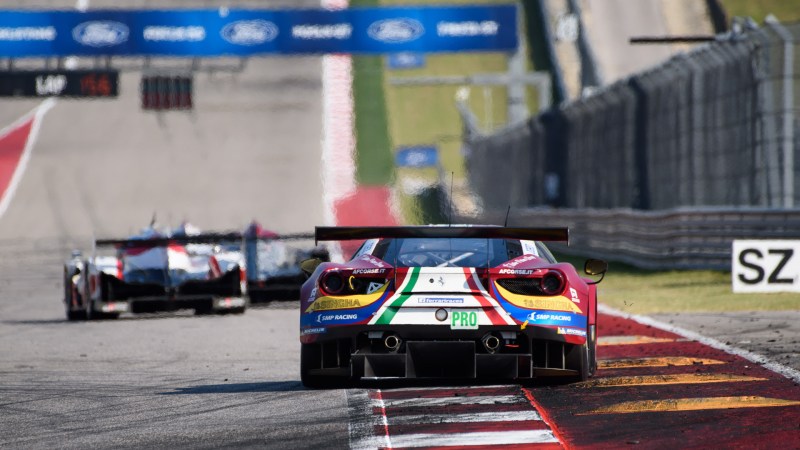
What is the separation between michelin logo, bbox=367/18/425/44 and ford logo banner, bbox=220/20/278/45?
334 centimetres

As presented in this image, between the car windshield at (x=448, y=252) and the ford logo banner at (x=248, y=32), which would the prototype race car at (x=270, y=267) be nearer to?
the car windshield at (x=448, y=252)

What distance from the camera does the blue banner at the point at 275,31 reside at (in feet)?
158

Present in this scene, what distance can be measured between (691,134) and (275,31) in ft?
82.7

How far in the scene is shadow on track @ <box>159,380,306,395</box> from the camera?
1014 centimetres

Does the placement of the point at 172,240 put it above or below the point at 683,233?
above

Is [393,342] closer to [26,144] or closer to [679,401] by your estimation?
[679,401]

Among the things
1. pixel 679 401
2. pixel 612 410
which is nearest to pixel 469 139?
pixel 679 401

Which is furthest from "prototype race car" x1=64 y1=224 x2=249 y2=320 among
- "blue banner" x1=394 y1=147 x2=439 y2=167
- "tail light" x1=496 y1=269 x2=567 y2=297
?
"blue banner" x1=394 y1=147 x2=439 y2=167

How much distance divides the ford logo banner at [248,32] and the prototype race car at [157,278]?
102 ft

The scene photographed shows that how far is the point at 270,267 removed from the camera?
19.2 meters

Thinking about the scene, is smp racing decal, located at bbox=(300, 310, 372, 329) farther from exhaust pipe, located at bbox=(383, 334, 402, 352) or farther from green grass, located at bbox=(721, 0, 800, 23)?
green grass, located at bbox=(721, 0, 800, 23)

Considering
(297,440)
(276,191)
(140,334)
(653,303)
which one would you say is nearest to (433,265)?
(297,440)

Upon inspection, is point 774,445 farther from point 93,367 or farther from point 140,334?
point 140,334

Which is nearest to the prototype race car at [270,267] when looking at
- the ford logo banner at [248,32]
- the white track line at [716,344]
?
the white track line at [716,344]
